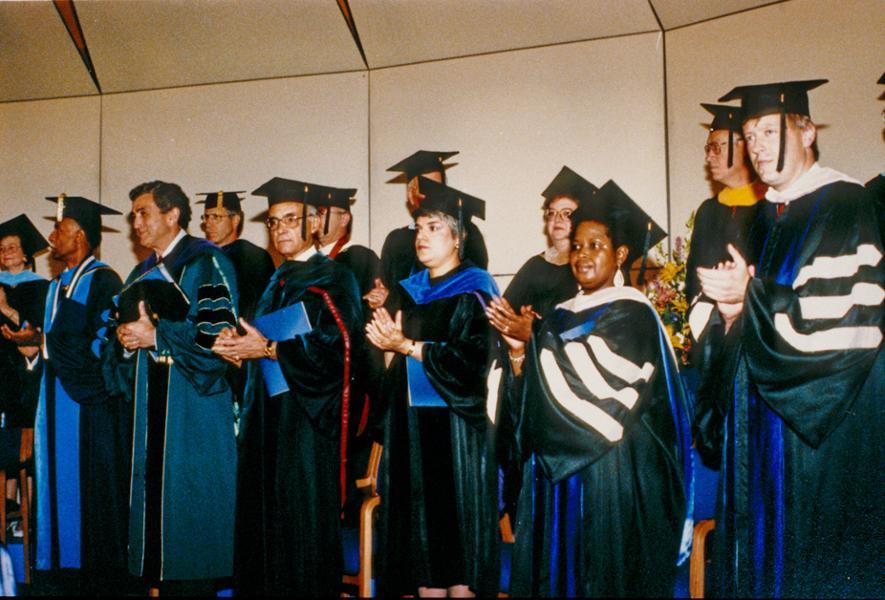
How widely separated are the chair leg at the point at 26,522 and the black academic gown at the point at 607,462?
3310 millimetres

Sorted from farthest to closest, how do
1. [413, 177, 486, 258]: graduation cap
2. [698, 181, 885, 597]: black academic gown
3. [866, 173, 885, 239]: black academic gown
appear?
[413, 177, 486, 258]: graduation cap, [866, 173, 885, 239]: black academic gown, [698, 181, 885, 597]: black academic gown

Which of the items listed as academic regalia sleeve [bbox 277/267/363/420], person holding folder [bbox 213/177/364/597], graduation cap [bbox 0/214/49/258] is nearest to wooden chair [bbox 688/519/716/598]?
person holding folder [bbox 213/177/364/597]

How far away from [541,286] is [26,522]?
3.42 meters

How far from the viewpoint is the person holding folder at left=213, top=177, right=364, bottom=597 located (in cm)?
446

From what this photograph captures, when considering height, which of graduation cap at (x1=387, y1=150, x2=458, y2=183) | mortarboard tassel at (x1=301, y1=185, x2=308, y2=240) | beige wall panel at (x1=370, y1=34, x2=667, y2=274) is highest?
beige wall panel at (x1=370, y1=34, x2=667, y2=274)

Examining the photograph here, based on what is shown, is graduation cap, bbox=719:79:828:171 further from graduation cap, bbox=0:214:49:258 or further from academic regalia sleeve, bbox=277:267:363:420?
graduation cap, bbox=0:214:49:258

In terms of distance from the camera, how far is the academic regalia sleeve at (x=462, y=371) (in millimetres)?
4211

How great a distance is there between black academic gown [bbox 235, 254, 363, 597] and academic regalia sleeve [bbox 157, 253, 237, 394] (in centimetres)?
33

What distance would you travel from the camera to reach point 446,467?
13.8 feet

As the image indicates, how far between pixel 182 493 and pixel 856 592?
10.7 ft

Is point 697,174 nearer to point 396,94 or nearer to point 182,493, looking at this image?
point 396,94

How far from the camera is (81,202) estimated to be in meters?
5.76

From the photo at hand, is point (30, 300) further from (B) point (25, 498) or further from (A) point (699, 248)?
(A) point (699, 248)

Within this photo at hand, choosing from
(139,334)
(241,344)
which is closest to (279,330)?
(241,344)
